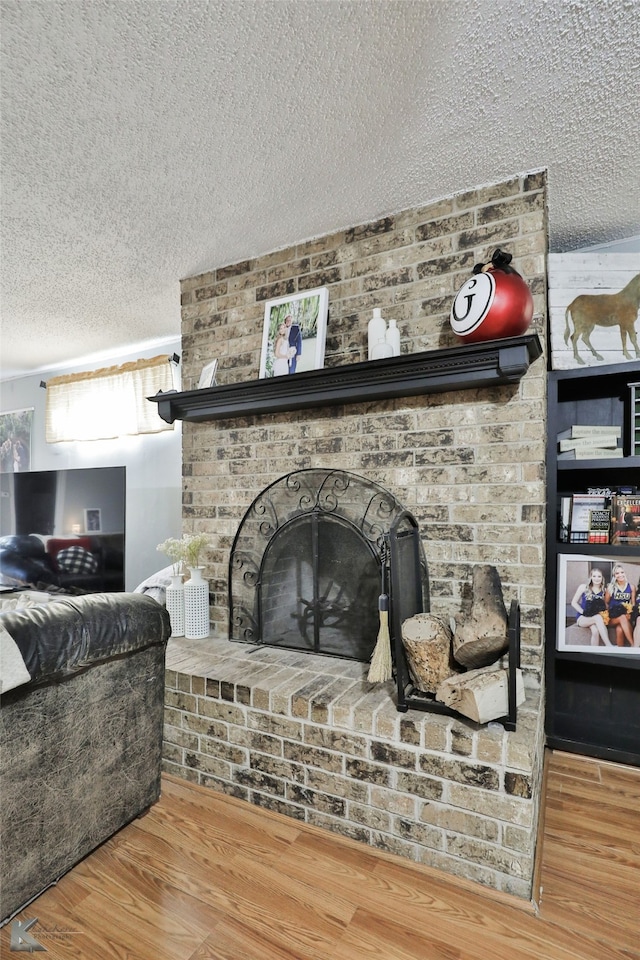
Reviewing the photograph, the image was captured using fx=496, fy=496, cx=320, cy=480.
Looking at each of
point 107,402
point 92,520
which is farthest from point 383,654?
point 107,402

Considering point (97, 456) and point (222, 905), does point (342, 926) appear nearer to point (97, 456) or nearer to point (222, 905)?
point (222, 905)

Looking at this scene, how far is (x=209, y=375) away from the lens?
8.36 feet

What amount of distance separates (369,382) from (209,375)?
37.9 inches

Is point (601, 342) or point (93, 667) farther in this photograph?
point (601, 342)

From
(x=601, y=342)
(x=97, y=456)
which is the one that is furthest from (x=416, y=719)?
(x=97, y=456)

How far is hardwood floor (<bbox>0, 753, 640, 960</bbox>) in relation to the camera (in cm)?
123

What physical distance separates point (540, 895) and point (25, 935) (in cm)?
136

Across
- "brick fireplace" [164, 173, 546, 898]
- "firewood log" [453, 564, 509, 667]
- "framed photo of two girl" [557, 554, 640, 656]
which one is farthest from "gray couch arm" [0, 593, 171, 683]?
"framed photo of two girl" [557, 554, 640, 656]

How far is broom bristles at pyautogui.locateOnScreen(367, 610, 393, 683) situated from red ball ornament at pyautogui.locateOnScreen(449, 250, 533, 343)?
107 cm

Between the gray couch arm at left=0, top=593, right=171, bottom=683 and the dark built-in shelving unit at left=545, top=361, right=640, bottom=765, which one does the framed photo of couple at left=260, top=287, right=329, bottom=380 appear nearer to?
the dark built-in shelving unit at left=545, top=361, right=640, bottom=765

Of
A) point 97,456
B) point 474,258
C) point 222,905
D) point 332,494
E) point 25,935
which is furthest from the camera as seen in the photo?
point 97,456

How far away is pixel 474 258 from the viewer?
1972 millimetres

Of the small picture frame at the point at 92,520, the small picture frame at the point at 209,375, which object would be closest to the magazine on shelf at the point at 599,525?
the small picture frame at the point at 209,375

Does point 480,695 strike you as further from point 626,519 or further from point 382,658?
point 626,519
